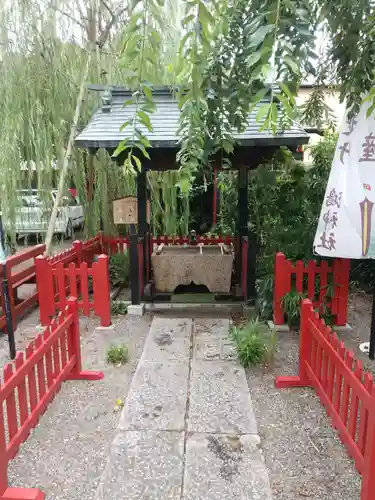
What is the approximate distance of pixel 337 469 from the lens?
90.6 inches

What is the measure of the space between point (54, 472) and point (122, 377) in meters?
1.20

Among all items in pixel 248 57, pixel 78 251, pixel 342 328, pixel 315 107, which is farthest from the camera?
pixel 78 251

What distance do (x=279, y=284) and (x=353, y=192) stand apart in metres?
1.66

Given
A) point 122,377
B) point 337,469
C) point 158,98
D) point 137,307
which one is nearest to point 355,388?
point 337,469

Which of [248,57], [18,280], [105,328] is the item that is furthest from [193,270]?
[248,57]

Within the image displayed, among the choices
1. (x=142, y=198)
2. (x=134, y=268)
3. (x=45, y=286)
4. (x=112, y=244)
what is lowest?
(x=45, y=286)

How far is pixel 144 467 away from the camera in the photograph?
2.28 m

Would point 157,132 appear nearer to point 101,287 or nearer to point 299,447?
point 101,287

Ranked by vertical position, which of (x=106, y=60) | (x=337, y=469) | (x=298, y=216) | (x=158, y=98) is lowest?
(x=337, y=469)

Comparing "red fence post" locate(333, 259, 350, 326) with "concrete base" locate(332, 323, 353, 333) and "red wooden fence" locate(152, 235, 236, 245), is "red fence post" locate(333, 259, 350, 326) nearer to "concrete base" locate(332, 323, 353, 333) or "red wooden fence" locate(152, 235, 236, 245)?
"concrete base" locate(332, 323, 353, 333)

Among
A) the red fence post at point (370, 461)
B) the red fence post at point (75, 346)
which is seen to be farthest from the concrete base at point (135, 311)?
the red fence post at point (370, 461)

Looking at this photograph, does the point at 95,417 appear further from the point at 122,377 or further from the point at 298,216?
the point at 298,216

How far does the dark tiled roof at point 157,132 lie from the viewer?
4.37 m

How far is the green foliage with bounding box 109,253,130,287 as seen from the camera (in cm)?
643
